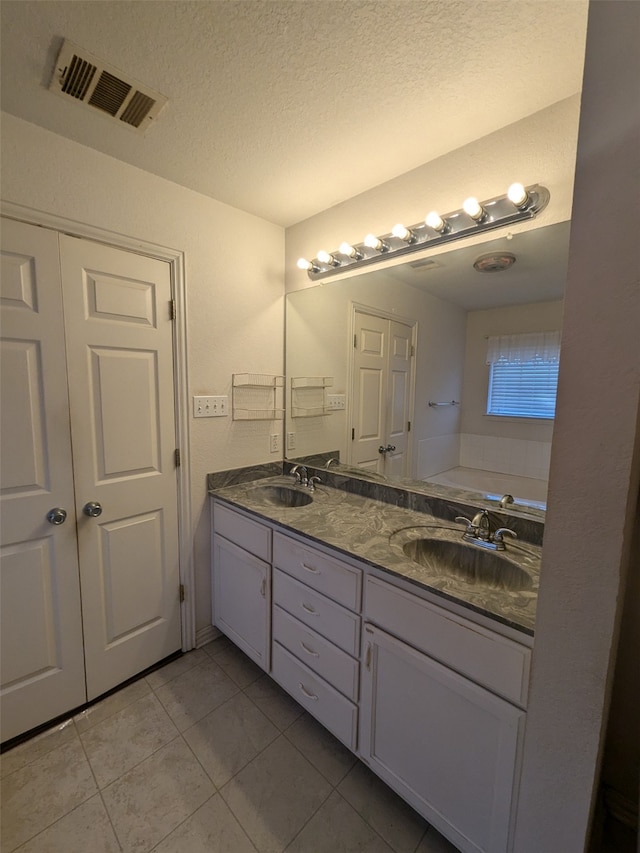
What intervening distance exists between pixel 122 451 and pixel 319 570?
1019mm

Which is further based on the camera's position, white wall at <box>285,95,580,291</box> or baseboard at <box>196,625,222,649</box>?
baseboard at <box>196,625,222,649</box>

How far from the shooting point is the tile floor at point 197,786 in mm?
1086

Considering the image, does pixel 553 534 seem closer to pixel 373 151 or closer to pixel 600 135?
pixel 600 135

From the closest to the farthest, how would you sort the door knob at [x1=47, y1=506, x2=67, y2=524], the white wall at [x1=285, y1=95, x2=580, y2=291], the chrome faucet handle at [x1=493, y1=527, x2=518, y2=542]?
the white wall at [x1=285, y1=95, x2=580, y2=291] < the chrome faucet handle at [x1=493, y1=527, x2=518, y2=542] < the door knob at [x1=47, y1=506, x2=67, y2=524]

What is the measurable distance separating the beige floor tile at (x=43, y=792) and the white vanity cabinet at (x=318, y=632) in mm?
741

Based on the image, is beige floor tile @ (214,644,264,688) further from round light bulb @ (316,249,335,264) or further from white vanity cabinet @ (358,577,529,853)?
round light bulb @ (316,249,335,264)

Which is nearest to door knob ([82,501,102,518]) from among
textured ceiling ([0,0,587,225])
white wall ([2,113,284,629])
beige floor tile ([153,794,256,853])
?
white wall ([2,113,284,629])

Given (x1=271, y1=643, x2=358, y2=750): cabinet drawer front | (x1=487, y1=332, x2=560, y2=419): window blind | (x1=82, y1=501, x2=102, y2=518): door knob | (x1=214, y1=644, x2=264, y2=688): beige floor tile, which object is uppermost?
(x1=487, y1=332, x2=560, y2=419): window blind

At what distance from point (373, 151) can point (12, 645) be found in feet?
7.83

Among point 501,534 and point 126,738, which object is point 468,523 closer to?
point 501,534

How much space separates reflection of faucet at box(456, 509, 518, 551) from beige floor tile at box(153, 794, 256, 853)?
1180mm

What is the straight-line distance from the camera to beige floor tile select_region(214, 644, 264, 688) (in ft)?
5.57

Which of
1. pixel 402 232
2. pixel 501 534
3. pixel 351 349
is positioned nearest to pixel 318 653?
pixel 501 534

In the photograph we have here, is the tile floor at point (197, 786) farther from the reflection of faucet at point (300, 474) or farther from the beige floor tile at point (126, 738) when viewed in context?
the reflection of faucet at point (300, 474)
